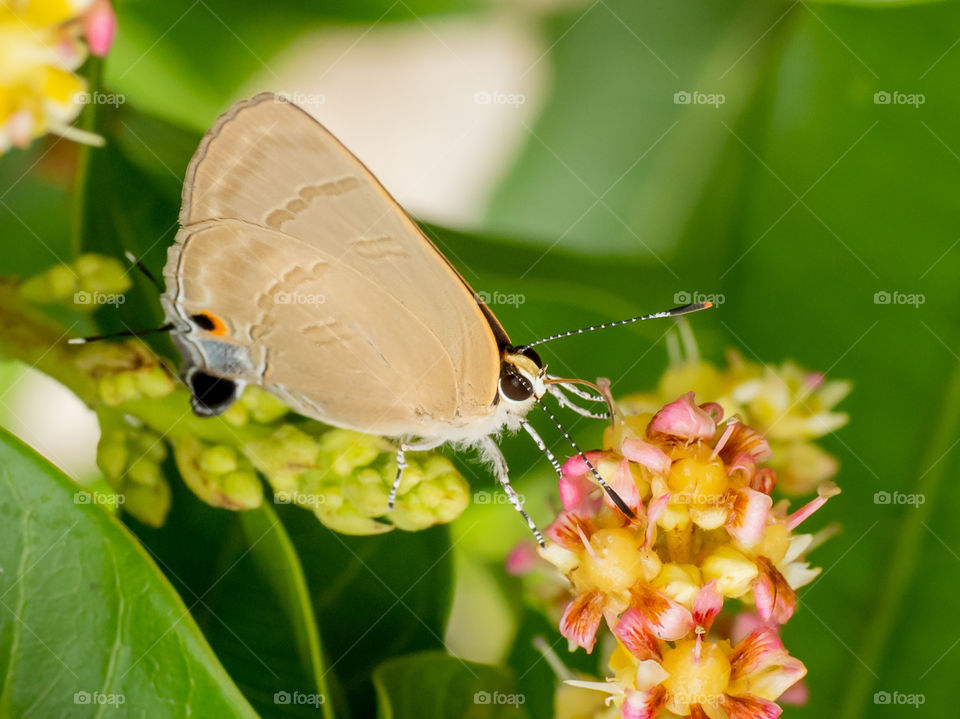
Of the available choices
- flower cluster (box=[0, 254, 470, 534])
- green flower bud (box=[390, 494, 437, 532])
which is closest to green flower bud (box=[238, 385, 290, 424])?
flower cluster (box=[0, 254, 470, 534])

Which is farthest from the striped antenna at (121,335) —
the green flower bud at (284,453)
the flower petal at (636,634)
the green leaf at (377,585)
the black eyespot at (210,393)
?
the flower petal at (636,634)

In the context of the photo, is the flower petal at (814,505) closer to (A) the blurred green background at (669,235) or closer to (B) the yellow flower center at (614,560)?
(B) the yellow flower center at (614,560)

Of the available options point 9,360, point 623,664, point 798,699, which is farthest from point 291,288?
point 798,699

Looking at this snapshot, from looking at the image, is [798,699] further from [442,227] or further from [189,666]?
[442,227]

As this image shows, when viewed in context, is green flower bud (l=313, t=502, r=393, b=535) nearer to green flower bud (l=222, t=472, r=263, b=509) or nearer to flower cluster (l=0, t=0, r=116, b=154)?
green flower bud (l=222, t=472, r=263, b=509)

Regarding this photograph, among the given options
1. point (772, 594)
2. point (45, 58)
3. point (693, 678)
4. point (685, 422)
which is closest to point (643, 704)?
point (693, 678)
